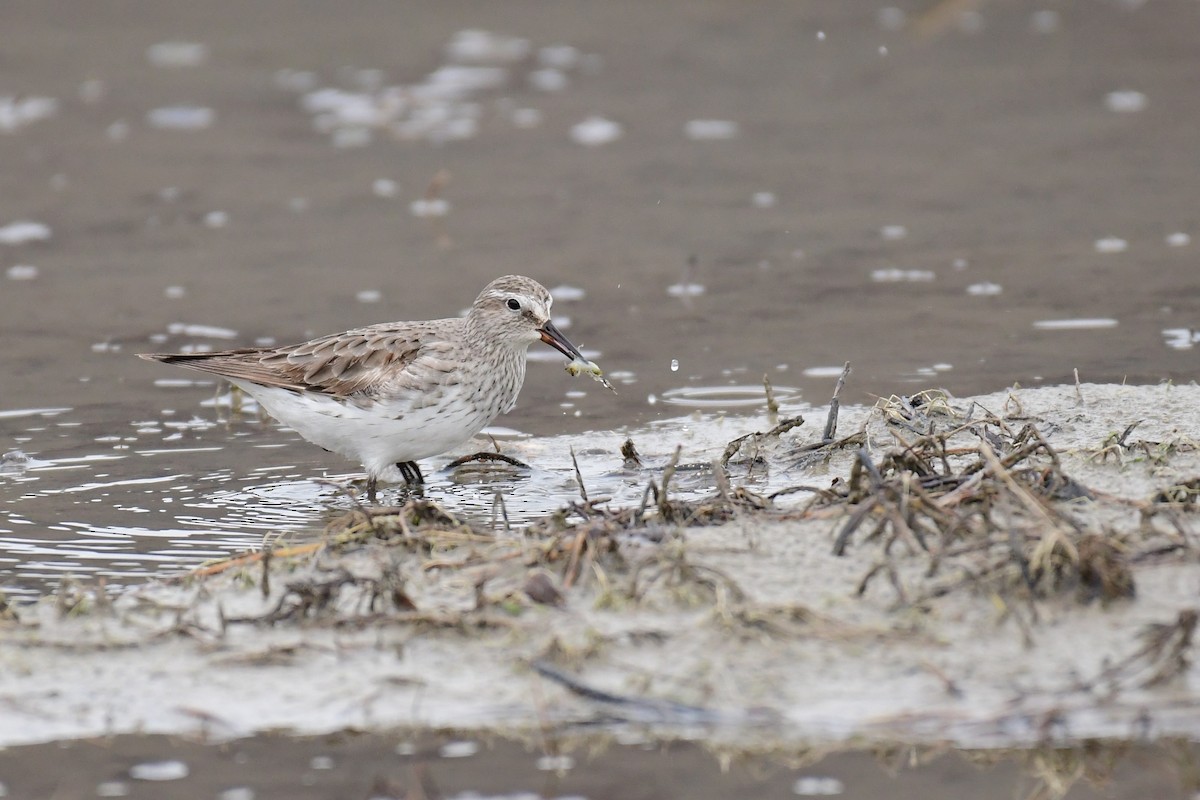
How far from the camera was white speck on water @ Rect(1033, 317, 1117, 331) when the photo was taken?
11211 millimetres

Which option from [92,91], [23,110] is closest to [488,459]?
[23,110]

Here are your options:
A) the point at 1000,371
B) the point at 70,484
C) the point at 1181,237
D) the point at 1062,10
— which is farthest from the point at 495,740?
the point at 1062,10

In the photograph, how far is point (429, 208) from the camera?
15227 millimetres

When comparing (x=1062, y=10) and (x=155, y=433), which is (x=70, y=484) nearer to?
(x=155, y=433)

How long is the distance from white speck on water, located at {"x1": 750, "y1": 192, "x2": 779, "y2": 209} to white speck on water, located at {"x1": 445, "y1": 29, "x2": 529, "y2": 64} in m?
5.68

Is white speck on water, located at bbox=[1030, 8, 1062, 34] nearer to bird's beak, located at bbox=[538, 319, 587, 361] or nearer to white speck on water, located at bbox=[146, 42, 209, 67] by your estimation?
white speck on water, located at bbox=[146, 42, 209, 67]

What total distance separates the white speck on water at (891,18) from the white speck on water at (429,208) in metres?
7.55

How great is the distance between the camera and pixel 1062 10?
806 inches

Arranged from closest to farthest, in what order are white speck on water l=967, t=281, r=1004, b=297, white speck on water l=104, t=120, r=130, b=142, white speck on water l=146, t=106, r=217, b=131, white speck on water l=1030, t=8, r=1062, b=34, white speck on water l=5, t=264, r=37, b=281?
white speck on water l=967, t=281, r=1004, b=297 < white speck on water l=5, t=264, r=37, b=281 < white speck on water l=104, t=120, r=130, b=142 < white speck on water l=146, t=106, r=217, b=131 < white speck on water l=1030, t=8, r=1062, b=34

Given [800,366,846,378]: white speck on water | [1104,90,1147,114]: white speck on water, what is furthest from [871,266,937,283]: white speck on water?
[1104,90,1147,114]: white speck on water

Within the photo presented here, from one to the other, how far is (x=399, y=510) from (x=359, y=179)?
9528 millimetres

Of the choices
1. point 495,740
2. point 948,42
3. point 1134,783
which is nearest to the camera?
point 1134,783

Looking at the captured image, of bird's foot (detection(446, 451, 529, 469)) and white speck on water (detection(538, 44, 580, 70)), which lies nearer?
bird's foot (detection(446, 451, 529, 469))

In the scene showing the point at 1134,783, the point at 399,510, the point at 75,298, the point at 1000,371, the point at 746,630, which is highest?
the point at 75,298
